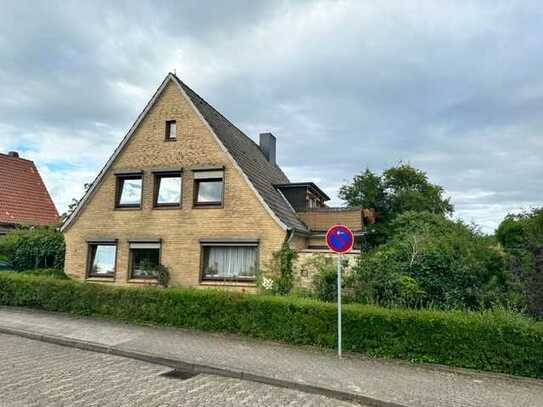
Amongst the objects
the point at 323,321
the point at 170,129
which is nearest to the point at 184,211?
the point at 170,129

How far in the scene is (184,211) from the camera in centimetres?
1634

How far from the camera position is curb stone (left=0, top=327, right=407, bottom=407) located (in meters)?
6.66

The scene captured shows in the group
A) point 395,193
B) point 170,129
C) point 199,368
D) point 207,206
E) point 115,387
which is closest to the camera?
point 115,387

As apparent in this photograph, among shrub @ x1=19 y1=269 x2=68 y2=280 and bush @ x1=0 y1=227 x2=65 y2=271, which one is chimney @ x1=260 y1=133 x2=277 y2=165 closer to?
bush @ x1=0 y1=227 x2=65 y2=271

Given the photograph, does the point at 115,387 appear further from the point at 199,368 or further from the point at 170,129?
the point at 170,129

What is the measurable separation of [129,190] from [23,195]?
11582mm

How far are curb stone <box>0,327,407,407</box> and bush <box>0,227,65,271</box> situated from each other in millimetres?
8901

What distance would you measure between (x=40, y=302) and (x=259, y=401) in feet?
32.3

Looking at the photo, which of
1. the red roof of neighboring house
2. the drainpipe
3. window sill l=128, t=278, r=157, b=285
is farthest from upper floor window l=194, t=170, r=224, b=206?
the red roof of neighboring house

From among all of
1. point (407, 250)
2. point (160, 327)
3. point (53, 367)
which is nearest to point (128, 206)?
point (160, 327)

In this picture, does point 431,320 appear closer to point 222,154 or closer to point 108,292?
point 108,292

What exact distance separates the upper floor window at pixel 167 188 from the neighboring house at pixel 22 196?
11159mm

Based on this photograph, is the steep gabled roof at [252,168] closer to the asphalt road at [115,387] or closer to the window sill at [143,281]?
the window sill at [143,281]

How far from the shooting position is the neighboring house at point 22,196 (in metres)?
23.3
